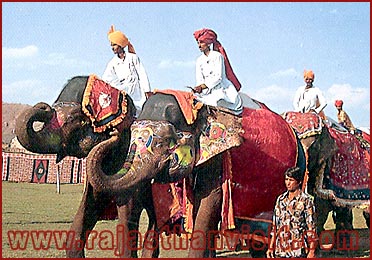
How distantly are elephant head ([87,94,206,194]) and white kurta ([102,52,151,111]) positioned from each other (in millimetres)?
994

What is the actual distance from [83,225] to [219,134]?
5.25 feet

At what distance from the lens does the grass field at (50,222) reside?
7.28m

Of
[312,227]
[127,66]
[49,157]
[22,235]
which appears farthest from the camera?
[49,157]

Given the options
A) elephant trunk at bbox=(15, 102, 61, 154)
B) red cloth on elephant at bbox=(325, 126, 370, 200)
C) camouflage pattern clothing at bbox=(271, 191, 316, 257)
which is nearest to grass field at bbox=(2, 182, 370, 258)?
red cloth on elephant at bbox=(325, 126, 370, 200)

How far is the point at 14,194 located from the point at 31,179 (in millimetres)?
6416

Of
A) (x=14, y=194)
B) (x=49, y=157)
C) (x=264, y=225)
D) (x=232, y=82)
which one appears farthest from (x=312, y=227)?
(x=49, y=157)

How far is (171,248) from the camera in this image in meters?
8.08

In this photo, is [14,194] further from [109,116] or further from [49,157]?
[109,116]

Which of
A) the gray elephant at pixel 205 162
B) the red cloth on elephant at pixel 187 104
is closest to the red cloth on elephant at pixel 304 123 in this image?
the gray elephant at pixel 205 162

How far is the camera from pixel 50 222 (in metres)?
10.6

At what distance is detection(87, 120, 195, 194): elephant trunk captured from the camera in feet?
17.9

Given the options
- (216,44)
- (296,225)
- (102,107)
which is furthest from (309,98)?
(296,225)

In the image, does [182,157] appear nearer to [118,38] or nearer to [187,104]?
[187,104]

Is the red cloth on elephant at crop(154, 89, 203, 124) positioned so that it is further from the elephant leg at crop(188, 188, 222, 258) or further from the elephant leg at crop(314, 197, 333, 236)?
the elephant leg at crop(314, 197, 333, 236)
